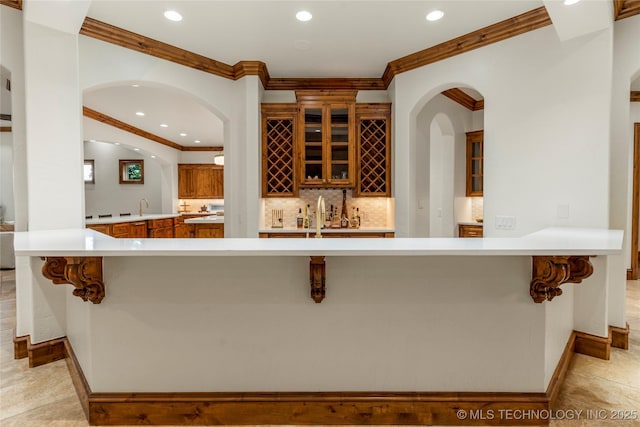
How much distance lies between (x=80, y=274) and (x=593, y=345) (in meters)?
3.41

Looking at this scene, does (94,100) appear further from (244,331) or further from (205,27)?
(244,331)

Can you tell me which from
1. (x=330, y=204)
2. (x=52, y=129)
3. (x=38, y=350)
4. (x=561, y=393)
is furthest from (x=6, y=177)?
(x=561, y=393)

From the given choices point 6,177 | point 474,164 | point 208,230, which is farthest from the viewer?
point 6,177

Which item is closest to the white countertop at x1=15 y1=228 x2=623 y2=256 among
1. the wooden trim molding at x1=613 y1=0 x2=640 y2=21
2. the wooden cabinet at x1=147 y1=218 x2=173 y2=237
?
the wooden trim molding at x1=613 y1=0 x2=640 y2=21

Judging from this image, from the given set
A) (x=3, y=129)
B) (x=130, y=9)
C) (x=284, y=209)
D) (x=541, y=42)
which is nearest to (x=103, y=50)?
(x=130, y=9)

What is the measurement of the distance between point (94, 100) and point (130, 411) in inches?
206

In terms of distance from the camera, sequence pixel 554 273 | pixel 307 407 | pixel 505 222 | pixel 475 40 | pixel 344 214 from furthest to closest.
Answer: pixel 344 214 → pixel 475 40 → pixel 505 222 → pixel 307 407 → pixel 554 273

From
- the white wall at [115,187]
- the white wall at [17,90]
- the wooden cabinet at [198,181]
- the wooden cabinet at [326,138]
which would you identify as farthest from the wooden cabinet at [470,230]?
the white wall at [115,187]

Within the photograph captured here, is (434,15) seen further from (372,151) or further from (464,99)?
(464,99)

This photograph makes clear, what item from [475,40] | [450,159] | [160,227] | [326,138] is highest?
[475,40]

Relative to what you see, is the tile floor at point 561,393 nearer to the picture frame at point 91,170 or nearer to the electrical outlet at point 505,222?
the electrical outlet at point 505,222

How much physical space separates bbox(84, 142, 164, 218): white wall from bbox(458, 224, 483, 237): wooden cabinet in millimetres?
7667

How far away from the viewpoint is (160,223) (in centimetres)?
770

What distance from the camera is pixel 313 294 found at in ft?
5.88
